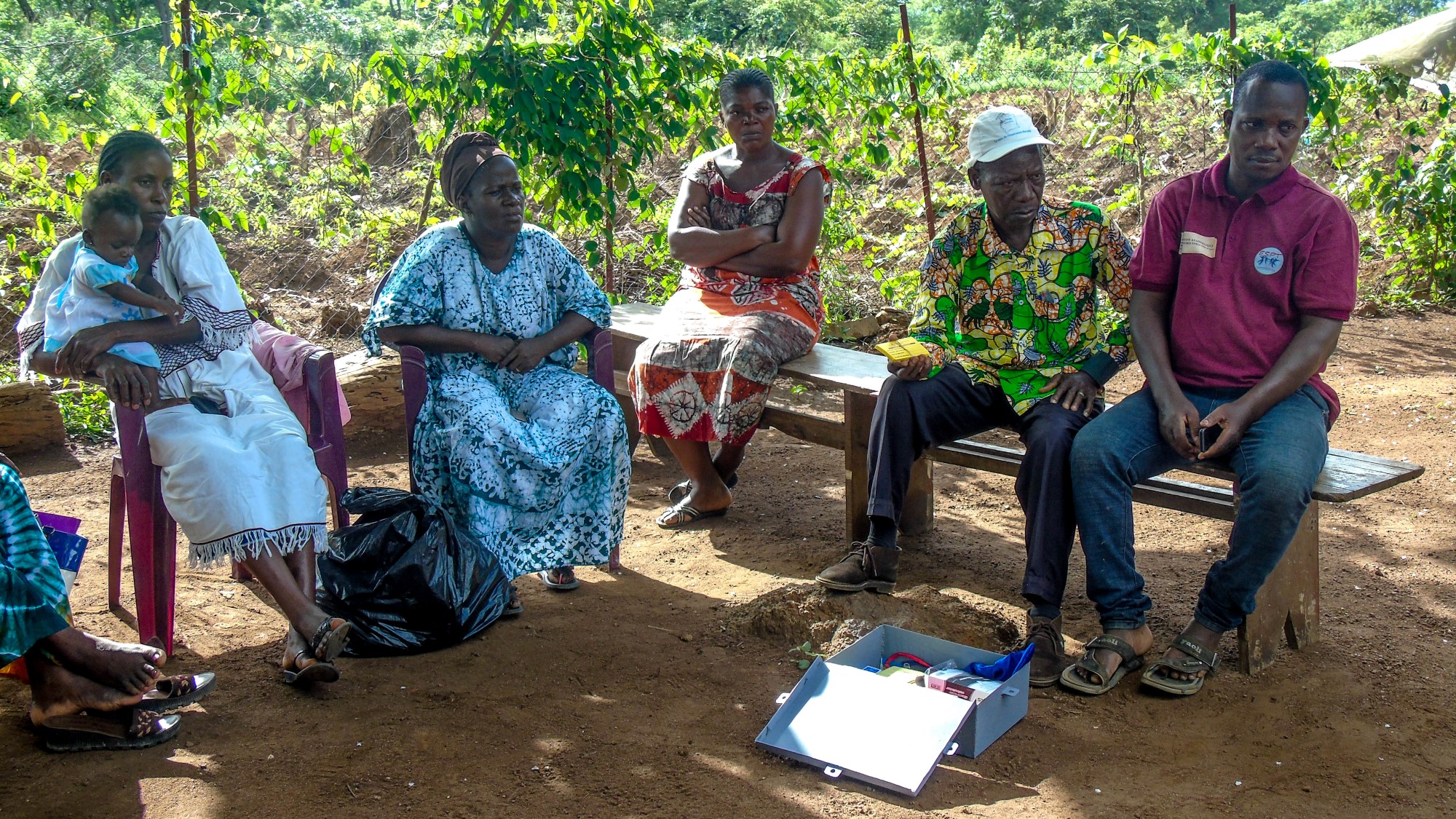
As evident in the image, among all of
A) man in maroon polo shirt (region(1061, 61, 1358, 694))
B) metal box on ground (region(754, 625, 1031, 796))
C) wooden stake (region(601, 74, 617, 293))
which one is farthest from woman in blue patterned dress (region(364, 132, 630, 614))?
wooden stake (region(601, 74, 617, 293))

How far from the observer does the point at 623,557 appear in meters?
4.16

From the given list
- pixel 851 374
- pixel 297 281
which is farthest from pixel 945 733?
pixel 297 281

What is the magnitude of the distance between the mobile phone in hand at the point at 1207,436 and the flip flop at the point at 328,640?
2350 millimetres

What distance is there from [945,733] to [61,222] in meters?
7.38

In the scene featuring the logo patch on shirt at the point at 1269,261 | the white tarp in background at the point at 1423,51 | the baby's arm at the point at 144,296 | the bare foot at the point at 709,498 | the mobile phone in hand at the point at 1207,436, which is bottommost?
the bare foot at the point at 709,498

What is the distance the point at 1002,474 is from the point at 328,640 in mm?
2422

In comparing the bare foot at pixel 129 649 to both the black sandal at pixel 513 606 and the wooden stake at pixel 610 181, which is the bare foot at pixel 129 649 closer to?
the black sandal at pixel 513 606

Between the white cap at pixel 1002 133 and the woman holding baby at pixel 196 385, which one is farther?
the white cap at pixel 1002 133

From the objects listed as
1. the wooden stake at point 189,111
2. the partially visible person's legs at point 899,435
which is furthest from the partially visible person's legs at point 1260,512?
the wooden stake at point 189,111

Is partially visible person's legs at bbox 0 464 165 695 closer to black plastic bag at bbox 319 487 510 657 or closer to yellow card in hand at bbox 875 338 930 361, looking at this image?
black plastic bag at bbox 319 487 510 657

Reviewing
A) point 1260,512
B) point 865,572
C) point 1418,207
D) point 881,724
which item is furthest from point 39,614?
point 1418,207

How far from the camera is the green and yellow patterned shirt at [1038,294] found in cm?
343

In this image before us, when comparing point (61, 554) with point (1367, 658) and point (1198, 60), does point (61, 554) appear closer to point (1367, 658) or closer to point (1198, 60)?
point (1367, 658)

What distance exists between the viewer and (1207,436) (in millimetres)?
3102
